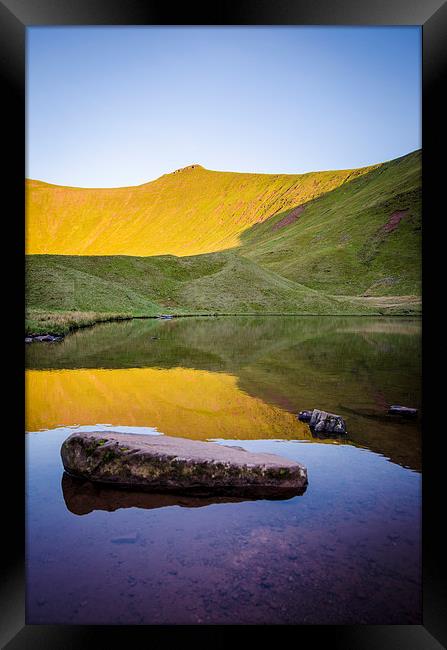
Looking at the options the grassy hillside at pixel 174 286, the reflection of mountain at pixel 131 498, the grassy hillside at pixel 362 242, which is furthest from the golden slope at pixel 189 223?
the reflection of mountain at pixel 131 498

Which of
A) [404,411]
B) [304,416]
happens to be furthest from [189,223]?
[304,416]

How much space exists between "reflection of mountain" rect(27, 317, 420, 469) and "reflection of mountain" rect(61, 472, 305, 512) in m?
2.93

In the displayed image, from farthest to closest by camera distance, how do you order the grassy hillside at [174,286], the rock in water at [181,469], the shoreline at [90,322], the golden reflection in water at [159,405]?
the grassy hillside at [174,286], the shoreline at [90,322], the golden reflection in water at [159,405], the rock in water at [181,469]

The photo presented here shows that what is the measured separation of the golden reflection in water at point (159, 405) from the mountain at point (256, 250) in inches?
257

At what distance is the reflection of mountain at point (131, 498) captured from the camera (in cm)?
605

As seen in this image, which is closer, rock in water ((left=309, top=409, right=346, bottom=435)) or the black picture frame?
the black picture frame

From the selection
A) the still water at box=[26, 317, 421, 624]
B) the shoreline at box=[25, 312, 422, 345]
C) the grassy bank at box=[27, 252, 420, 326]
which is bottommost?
the still water at box=[26, 317, 421, 624]

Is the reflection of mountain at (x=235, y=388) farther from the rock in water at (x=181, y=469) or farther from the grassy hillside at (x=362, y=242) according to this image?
the grassy hillside at (x=362, y=242)

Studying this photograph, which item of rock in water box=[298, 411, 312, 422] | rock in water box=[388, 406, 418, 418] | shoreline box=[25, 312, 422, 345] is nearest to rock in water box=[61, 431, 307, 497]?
rock in water box=[298, 411, 312, 422]

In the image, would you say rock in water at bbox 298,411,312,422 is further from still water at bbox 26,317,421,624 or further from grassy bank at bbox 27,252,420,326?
grassy bank at bbox 27,252,420,326

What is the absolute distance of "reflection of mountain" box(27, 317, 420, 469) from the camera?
1015 cm
